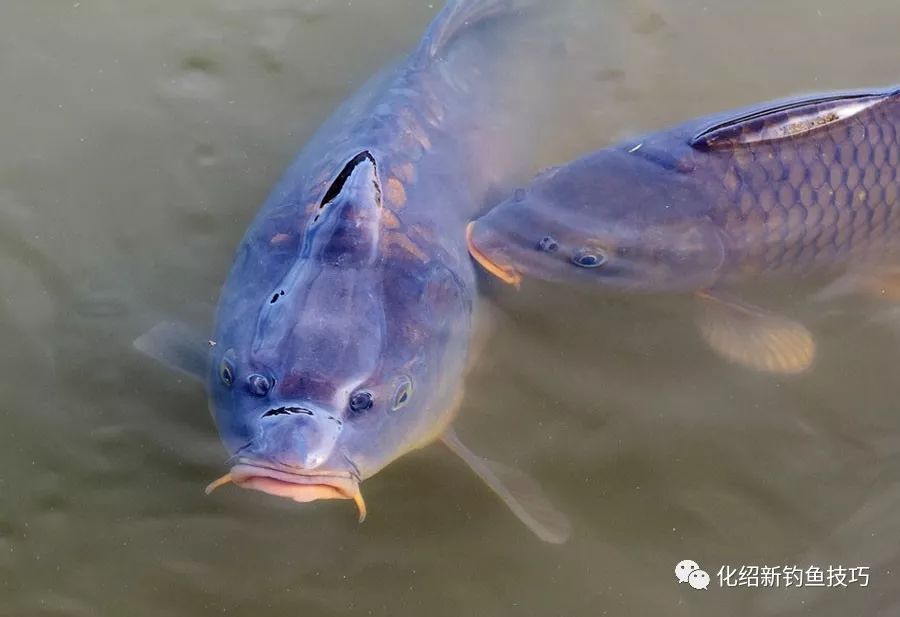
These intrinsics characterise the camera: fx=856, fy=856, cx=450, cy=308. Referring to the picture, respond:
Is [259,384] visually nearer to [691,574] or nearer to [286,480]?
[286,480]

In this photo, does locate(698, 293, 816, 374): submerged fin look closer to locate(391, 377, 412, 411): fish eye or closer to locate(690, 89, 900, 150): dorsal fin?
locate(690, 89, 900, 150): dorsal fin

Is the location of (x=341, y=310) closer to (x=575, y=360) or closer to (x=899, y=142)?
(x=575, y=360)

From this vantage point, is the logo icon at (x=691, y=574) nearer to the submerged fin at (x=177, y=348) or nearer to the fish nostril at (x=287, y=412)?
the fish nostril at (x=287, y=412)

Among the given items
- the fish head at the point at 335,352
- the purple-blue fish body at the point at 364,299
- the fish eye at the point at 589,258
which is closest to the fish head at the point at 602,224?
the fish eye at the point at 589,258

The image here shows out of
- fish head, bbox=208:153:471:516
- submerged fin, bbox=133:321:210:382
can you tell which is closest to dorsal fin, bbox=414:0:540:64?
fish head, bbox=208:153:471:516

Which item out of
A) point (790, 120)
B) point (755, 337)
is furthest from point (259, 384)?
point (790, 120)

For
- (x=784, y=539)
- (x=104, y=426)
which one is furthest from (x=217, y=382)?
(x=784, y=539)
